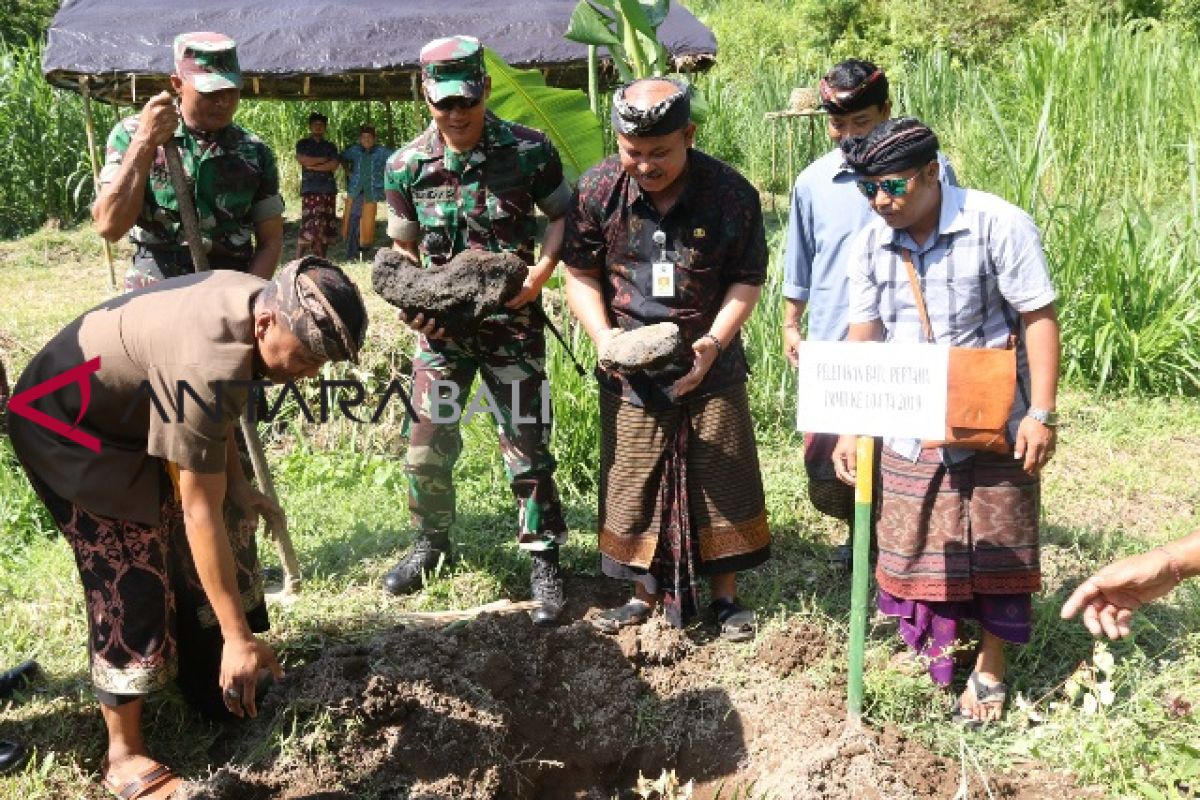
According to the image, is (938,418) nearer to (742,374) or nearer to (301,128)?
(742,374)

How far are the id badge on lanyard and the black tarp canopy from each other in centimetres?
600

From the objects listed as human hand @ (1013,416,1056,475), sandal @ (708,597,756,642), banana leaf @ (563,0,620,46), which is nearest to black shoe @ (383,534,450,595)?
sandal @ (708,597,756,642)

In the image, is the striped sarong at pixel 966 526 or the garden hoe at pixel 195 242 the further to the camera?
the garden hoe at pixel 195 242

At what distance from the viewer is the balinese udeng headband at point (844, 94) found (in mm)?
3674

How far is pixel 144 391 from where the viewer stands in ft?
8.71

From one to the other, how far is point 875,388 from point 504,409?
1422mm

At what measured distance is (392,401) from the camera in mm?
6176

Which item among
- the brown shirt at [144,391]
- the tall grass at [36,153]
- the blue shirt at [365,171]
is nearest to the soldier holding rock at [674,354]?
the brown shirt at [144,391]

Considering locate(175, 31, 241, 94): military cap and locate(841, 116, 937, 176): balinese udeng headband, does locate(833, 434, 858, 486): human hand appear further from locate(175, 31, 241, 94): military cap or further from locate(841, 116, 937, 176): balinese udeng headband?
locate(175, 31, 241, 94): military cap

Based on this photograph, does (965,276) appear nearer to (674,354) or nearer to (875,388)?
(875,388)

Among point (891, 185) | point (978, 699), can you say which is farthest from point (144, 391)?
point (978, 699)

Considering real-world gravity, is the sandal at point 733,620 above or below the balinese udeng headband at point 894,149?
below

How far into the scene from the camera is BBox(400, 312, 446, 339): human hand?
3670mm

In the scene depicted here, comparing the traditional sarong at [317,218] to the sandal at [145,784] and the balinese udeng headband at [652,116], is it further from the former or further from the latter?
the sandal at [145,784]
